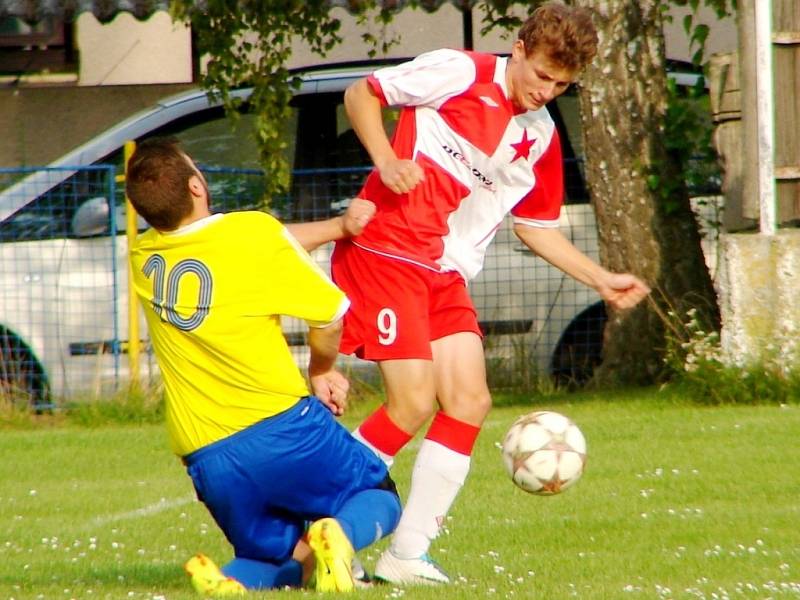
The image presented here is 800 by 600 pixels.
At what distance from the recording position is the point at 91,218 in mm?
9672

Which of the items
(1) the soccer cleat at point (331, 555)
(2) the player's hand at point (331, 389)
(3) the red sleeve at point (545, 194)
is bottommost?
(1) the soccer cleat at point (331, 555)

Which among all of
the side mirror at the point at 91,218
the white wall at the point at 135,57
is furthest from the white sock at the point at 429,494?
the white wall at the point at 135,57

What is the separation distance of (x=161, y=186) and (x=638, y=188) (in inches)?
234

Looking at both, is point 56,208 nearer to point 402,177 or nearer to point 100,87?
point 402,177

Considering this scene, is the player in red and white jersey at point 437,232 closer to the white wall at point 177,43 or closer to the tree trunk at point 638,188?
the tree trunk at point 638,188

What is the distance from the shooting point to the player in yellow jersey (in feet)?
14.6

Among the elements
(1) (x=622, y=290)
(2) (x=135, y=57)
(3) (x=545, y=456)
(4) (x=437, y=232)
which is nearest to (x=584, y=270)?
(1) (x=622, y=290)

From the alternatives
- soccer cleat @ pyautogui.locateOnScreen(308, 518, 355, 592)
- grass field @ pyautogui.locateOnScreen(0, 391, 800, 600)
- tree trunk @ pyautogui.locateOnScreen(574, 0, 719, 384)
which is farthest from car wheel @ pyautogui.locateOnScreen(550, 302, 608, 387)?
soccer cleat @ pyautogui.locateOnScreen(308, 518, 355, 592)

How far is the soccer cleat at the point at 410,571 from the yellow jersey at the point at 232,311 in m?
0.72

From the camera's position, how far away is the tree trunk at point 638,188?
9.87 m

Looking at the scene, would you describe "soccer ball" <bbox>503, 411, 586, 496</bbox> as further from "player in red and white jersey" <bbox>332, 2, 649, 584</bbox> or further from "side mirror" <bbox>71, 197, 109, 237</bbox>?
"side mirror" <bbox>71, 197, 109, 237</bbox>

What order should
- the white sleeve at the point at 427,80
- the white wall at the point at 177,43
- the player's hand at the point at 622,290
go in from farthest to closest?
the white wall at the point at 177,43 < the player's hand at the point at 622,290 < the white sleeve at the point at 427,80

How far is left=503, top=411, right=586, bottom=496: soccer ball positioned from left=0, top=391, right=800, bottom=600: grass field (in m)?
0.29

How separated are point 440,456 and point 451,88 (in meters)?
1.25
